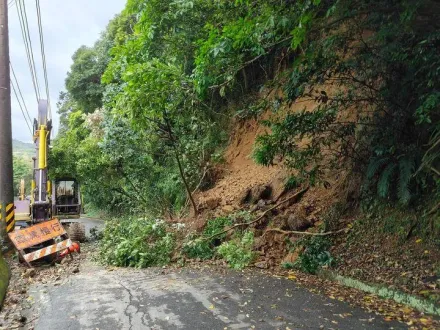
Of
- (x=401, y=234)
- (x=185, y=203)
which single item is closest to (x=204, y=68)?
(x=401, y=234)

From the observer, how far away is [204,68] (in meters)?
7.06

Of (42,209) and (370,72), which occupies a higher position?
(370,72)

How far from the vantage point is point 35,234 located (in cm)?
1053

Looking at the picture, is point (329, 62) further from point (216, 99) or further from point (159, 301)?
point (216, 99)

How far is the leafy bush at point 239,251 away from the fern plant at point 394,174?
9.95 feet

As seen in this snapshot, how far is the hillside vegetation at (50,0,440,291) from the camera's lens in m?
6.10

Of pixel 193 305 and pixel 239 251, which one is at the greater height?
pixel 239 251

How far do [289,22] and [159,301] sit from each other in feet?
15.4

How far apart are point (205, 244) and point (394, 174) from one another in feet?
15.6

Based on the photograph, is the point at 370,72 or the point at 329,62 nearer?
the point at 329,62

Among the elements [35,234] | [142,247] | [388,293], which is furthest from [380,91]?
[35,234]

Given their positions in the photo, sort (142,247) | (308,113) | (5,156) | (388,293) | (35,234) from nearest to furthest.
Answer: (388,293)
(308,113)
(142,247)
(35,234)
(5,156)

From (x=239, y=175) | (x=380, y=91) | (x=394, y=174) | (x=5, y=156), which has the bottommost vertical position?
(x=394, y=174)

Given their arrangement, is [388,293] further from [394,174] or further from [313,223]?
[313,223]
